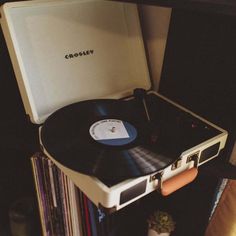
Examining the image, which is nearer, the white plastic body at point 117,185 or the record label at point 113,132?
the white plastic body at point 117,185

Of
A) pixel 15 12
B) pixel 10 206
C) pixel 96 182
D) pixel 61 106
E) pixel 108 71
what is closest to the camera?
pixel 96 182

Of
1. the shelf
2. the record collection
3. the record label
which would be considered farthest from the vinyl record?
the shelf

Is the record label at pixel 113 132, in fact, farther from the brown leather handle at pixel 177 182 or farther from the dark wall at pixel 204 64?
the dark wall at pixel 204 64

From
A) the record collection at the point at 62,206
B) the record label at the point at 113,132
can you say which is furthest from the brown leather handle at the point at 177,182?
the record collection at the point at 62,206

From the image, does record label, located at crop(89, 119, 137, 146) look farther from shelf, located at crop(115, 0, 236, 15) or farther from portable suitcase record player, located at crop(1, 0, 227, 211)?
shelf, located at crop(115, 0, 236, 15)

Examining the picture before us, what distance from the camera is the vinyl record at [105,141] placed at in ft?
2.29

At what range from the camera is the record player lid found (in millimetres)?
839

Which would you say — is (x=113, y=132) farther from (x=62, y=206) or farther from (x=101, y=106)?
(x=62, y=206)

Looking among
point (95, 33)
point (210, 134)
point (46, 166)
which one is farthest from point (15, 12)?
point (210, 134)

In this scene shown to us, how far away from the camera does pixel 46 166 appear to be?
94 centimetres

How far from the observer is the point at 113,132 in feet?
2.64

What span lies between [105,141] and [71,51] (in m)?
0.32

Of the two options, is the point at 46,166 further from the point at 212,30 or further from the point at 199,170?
the point at 212,30

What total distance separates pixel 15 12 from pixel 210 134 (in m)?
0.58
